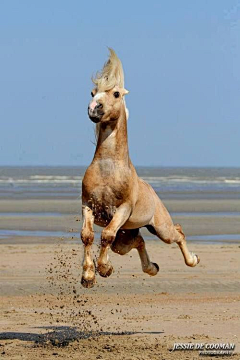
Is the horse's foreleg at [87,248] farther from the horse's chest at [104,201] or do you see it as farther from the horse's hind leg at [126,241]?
the horse's hind leg at [126,241]

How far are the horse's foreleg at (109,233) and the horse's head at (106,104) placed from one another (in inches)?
38.0

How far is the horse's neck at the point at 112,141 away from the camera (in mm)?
9180

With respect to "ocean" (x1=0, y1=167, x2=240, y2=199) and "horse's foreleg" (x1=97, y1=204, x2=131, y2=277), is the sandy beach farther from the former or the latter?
"ocean" (x1=0, y1=167, x2=240, y2=199)

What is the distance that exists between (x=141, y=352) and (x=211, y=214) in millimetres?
A: 22431

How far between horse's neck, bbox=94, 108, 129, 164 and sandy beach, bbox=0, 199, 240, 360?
6.94 ft

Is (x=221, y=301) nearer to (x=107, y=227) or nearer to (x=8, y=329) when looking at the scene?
(x=8, y=329)

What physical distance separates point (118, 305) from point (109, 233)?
4.43 meters

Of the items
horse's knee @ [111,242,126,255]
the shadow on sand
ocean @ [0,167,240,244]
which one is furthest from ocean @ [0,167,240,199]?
horse's knee @ [111,242,126,255]

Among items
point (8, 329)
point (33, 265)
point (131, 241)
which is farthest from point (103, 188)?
point (33, 265)

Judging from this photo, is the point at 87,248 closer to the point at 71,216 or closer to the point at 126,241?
the point at 126,241

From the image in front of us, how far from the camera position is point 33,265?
683 inches

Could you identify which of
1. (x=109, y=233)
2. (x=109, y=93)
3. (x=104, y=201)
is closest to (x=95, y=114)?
(x=109, y=93)

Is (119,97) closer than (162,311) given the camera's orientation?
Yes

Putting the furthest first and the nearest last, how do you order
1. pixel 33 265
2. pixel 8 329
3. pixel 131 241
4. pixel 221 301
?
pixel 33 265 → pixel 221 301 → pixel 8 329 → pixel 131 241
